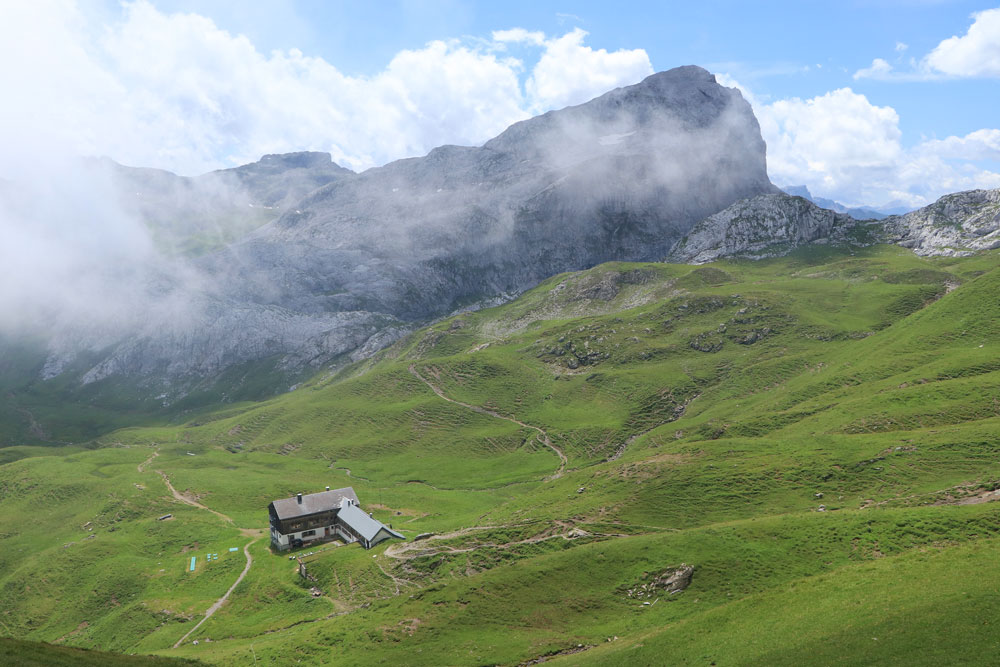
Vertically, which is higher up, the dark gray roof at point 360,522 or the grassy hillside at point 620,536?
the dark gray roof at point 360,522

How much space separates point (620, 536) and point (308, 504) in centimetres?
5326

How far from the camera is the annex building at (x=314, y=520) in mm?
90375

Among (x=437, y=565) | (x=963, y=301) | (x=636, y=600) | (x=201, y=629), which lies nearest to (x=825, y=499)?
(x=636, y=600)

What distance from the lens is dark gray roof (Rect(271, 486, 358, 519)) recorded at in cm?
9188

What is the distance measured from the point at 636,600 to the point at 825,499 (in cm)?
2948

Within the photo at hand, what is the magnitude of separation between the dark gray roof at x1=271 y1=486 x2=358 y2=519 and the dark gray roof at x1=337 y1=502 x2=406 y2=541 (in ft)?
7.29

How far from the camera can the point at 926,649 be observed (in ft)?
104

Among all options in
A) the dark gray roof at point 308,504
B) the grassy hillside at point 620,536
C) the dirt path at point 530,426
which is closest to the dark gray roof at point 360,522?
the dark gray roof at point 308,504

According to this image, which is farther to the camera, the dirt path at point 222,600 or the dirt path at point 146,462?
the dirt path at point 146,462

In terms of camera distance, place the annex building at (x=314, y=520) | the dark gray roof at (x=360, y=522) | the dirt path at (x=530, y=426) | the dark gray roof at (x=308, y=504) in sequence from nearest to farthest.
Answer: the dark gray roof at (x=360, y=522)
the annex building at (x=314, y=520)
the dark gray roof at (x=308, y=504)
the dirt path at (x=530, y=426)

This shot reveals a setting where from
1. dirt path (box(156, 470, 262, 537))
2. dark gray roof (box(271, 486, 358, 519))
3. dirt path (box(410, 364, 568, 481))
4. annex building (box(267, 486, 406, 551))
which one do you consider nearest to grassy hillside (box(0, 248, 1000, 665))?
dirt path (box(156, 470, 262, 537))

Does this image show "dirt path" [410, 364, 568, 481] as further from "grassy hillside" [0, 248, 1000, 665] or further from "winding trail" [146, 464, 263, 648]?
"winding trail" [146, 464, 263, 648]

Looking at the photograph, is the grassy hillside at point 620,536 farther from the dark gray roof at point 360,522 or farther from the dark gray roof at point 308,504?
the dark gray roof at point 308,504

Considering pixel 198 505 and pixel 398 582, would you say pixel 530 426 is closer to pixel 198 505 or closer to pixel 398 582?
pixel 198 505
